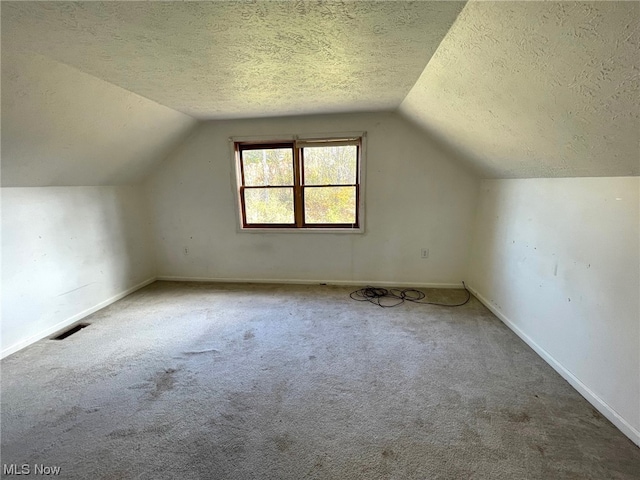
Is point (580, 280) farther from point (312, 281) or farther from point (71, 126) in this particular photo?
point (71, 126)

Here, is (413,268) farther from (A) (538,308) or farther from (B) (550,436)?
(B) (550,436)

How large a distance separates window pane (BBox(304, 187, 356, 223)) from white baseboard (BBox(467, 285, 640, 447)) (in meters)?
1.96

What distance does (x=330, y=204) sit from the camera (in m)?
3.46

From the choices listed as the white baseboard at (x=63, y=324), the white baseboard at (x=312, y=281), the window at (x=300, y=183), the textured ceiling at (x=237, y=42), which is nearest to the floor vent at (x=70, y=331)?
→ the white baseboard at (x=63, y=324)

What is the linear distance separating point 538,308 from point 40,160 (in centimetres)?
406

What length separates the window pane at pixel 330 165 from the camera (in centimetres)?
332

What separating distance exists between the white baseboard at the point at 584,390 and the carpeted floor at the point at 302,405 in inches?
1.4

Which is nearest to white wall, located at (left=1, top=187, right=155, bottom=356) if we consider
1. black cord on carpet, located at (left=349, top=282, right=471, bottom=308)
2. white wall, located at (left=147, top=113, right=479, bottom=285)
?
white wall, located at (left=147, top=113, right=479, bottom=285)

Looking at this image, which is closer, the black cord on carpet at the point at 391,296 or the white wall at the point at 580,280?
the white wall at the point at 580,280

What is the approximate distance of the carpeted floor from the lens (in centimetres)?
129

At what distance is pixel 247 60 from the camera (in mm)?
1691

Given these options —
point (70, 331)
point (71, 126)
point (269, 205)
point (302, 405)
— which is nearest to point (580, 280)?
point (302, 405)

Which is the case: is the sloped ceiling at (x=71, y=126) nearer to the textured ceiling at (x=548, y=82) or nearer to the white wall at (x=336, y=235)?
the white wall at (x=336, y=235)

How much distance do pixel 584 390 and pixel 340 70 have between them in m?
2.53
